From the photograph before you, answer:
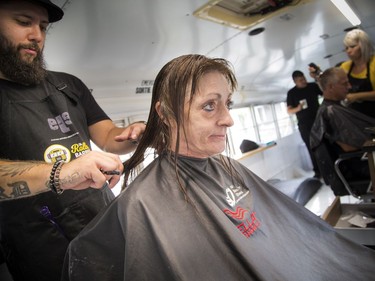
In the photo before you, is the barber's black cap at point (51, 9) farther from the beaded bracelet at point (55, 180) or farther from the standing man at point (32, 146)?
the beaded bracelet at point (55, 180)

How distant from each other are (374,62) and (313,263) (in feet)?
7.93

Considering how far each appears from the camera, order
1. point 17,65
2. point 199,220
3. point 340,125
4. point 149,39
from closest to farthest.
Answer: point 199,220 < point 17,65 < point 149,39 < point 340,125

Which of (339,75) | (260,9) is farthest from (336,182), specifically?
(260,9)

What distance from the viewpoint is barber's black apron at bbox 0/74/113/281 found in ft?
3.30

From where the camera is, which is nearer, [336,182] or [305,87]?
[336,182]

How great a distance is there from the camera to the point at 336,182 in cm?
250

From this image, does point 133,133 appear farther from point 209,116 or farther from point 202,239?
point 202,239

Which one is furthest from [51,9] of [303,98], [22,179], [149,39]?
[303,98]

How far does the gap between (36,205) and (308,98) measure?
4.27 metres

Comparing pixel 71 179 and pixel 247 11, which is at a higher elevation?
pixel 247 11

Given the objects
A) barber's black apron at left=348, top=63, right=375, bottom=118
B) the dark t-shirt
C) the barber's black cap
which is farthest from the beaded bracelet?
the dark t-shirt

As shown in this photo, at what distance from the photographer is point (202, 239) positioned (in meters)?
0.89

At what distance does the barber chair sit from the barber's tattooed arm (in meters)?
2.31

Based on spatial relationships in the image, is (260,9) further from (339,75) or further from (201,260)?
(201,260)
